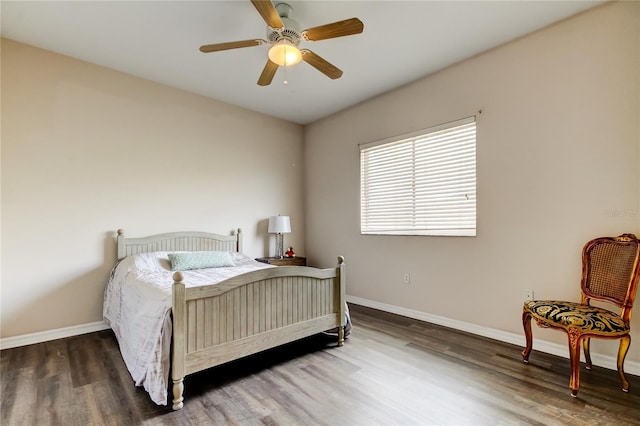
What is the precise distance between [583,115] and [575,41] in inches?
24.1

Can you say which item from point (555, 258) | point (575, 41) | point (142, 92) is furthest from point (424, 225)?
point (142, 92)

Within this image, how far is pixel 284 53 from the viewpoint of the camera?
2385mm

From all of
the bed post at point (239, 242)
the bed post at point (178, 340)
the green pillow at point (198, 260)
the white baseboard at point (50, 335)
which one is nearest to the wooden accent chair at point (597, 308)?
the bed post at point (178, 340)

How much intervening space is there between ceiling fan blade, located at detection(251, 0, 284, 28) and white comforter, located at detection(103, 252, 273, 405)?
1.91 m

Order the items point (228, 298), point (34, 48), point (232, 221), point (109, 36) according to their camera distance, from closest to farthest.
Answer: point (228, 298)
point (109, 36)
point (34, 48)
point (232, 221)

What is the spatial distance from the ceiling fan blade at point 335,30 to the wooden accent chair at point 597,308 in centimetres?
235

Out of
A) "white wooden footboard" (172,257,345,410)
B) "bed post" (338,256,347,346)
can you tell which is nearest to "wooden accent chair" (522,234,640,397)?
"bed post" (338,256,347,346)

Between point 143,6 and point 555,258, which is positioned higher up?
point 143,6

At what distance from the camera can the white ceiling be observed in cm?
239

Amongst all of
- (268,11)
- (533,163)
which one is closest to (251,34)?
(268,11)

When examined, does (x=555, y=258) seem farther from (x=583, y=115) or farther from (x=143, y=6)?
(x=143, y=6)

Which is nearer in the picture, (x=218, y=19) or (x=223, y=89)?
(x=218, y=19)

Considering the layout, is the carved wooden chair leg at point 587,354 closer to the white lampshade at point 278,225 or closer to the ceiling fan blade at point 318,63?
the ceiling fan blade at point 318,63

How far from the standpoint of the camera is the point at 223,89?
3848mm
